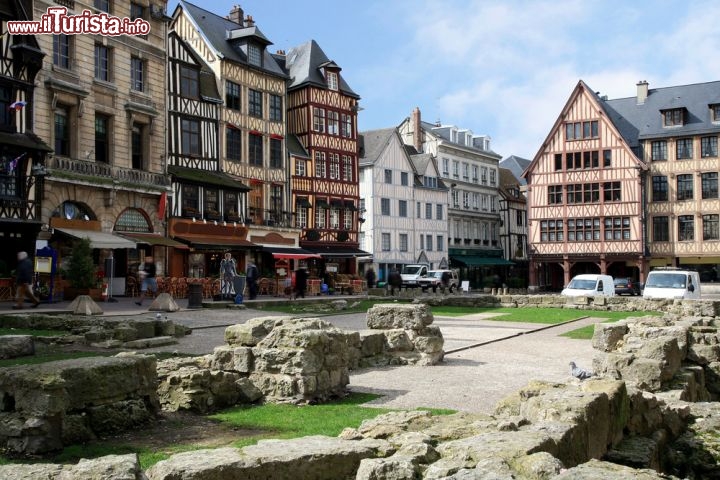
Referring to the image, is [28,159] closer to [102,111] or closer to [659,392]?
[102,111]

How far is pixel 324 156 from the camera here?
4631 cm

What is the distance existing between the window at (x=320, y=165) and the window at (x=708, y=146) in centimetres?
2740

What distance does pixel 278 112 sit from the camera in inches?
1698

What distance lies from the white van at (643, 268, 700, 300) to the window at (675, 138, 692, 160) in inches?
1001

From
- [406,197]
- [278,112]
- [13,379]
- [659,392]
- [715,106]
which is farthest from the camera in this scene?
[406,197]

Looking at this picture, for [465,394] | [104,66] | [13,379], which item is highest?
[104,66]

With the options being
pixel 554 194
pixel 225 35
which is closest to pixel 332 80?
pixel 225 35

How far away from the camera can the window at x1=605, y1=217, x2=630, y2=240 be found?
5153 centimetres

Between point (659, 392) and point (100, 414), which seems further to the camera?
point (659, 392)

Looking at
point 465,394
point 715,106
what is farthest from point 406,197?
point 465,394

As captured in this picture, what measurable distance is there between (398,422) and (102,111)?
2763 cm

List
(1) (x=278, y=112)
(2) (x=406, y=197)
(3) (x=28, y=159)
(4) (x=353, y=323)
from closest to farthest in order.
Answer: (4) (x=353, y=323) → (3) (x=28, y=159) → (1) (x=278, y=112) → (2) (x=406, y=197)

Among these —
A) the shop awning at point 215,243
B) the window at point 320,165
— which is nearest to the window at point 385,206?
the window at point 320,165

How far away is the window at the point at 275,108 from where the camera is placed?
42.7 metres
